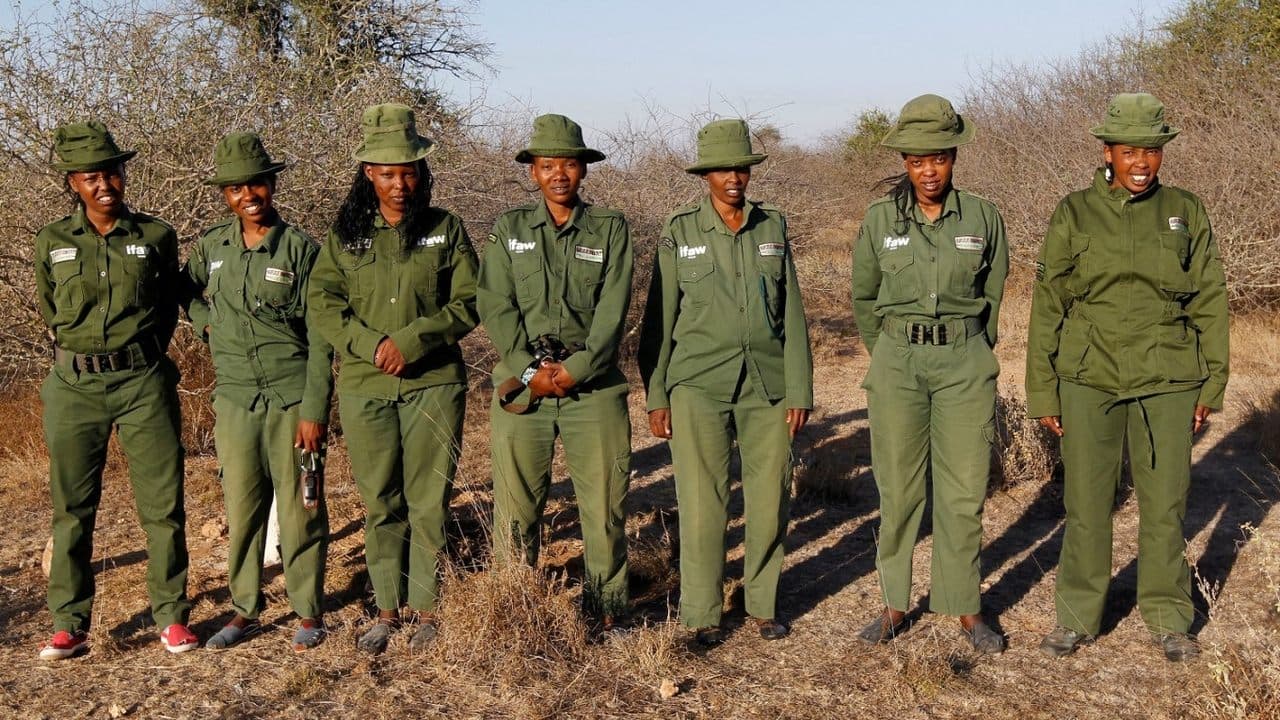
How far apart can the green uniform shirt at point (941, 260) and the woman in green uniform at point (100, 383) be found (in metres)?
2.86

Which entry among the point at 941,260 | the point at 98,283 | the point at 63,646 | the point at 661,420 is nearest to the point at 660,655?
the point at 661,420

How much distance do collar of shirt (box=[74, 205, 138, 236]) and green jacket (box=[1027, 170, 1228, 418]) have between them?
139 inches

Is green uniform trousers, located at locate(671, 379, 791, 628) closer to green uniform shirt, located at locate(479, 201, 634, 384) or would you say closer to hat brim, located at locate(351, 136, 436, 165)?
green uniform shirt, located at locate(479, 201, 634, 384)

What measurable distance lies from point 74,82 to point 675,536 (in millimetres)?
4739

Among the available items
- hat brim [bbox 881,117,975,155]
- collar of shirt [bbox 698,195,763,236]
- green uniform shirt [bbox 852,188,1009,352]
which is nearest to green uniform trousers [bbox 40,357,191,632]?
collar of shirt [bbox 698,195,763,236]

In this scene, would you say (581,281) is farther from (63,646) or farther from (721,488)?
(63,646)

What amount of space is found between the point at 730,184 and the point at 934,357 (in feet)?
3.32

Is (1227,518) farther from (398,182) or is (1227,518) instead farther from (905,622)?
(398,182)

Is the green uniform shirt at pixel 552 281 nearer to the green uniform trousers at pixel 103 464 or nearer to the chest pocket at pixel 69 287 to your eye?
the green uniform trousers at pixel 103 464

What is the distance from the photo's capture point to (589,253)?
4.17m

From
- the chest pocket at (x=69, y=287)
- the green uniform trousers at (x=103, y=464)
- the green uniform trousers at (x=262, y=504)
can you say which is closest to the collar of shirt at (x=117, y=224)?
the chest pocket at (x=69, y=287)

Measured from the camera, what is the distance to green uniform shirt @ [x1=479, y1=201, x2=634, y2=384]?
414 centimetres

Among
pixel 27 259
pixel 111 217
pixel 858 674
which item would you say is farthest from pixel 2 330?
pixel 858 674

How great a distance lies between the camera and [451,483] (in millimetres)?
4320
